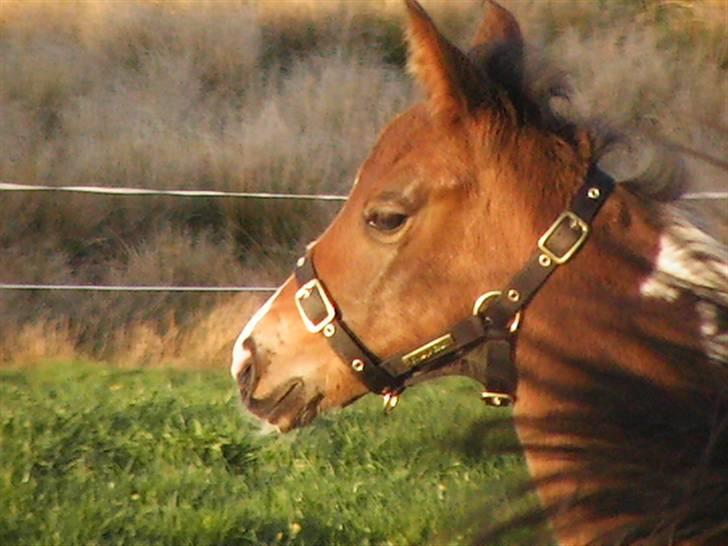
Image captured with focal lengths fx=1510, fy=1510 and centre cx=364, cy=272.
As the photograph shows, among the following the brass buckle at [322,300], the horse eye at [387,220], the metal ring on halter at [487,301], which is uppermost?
the horse eye at [387,220]

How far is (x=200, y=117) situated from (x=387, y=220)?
29.1ft

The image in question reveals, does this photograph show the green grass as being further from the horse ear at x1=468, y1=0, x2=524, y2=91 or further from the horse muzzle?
the horse ear at x1=468, y1=0, x2=524, y2=91

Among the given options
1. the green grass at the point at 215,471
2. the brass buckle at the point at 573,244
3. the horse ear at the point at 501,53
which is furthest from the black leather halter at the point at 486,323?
the green grass at the point at 215,471

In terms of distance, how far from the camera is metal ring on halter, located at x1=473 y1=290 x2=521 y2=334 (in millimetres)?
2861

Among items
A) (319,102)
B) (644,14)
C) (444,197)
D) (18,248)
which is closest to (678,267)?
(444,197)

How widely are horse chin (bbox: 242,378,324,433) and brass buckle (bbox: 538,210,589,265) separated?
556mm

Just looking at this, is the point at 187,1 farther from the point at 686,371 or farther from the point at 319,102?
the point at 686,371

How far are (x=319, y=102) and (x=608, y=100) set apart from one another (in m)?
2.35

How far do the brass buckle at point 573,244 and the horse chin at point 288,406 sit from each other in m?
0.56

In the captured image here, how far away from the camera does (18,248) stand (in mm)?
10164

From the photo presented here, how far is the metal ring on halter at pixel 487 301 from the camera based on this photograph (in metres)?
2.86

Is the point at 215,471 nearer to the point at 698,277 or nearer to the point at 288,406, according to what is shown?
the point at 288,406

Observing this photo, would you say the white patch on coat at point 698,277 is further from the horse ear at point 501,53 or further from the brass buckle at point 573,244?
the horse ear at point 501,53

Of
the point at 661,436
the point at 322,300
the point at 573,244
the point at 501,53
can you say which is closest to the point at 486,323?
the point at 573,244
